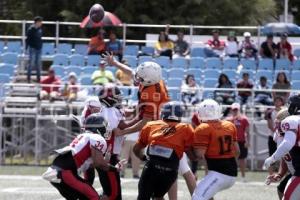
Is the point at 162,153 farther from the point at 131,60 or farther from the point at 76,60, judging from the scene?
the point at 76,60

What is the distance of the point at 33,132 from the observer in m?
20.8

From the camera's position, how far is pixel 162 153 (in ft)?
34.1

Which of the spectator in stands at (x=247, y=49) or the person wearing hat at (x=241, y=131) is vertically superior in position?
the spectator in stands at (x=247, y=49)

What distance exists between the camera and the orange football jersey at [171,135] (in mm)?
10430

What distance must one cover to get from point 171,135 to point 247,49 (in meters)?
13.2

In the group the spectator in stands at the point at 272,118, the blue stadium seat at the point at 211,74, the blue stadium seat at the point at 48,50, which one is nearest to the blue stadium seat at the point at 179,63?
the blue stadium seat at the point at 211,74

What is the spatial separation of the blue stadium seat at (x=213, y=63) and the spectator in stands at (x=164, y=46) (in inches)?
35.2

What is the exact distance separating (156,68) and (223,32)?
20.9m

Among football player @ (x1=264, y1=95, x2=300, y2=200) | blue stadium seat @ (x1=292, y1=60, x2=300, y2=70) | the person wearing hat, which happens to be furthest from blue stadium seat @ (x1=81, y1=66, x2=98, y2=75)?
football player @ (x1=264, y1=95, x2=300, y2=200)

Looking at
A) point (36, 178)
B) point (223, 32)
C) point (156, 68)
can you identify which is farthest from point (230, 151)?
point (223, 32)

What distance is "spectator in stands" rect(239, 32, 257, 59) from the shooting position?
23266 mm

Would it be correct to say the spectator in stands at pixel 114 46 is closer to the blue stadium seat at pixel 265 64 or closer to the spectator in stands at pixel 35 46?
the spectator in stands at pixel 35 46

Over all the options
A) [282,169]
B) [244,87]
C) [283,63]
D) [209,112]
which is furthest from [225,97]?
[209,112]

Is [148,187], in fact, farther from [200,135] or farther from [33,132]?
[33,132]
